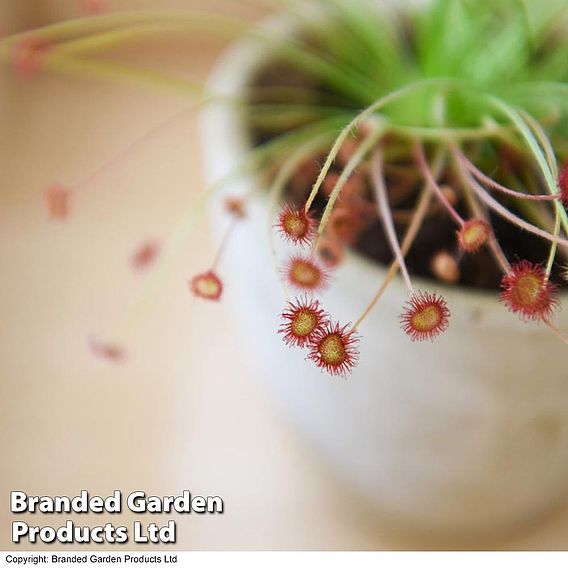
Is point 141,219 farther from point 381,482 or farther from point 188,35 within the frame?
point 381,482

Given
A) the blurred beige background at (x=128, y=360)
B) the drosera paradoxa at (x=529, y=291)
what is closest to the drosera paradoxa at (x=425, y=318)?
the drosera paradoxa at (x=529, y=291)

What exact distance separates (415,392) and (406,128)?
13cm

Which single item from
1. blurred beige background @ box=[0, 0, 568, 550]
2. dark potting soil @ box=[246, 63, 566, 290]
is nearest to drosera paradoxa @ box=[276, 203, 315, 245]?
dark potting soil @ box=[246, 63, 566, 290]

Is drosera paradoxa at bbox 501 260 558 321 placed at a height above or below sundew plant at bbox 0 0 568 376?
below

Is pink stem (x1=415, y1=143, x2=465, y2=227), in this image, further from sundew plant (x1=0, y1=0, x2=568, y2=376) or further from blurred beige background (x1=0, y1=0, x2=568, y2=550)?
blurred beige background (x1=0, y1=0, x2=568, y2=550)

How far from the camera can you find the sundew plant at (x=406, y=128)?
1.12ft

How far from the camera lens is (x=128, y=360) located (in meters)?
0.59

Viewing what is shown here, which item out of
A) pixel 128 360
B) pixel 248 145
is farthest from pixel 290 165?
pixel 128 360

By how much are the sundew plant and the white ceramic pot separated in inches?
0.4

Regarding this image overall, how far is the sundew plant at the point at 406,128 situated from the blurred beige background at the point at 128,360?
0.13 metres

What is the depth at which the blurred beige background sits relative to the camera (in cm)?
52

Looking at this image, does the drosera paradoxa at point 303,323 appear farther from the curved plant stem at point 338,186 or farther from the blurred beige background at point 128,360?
the blurred beige background at point 128,360
